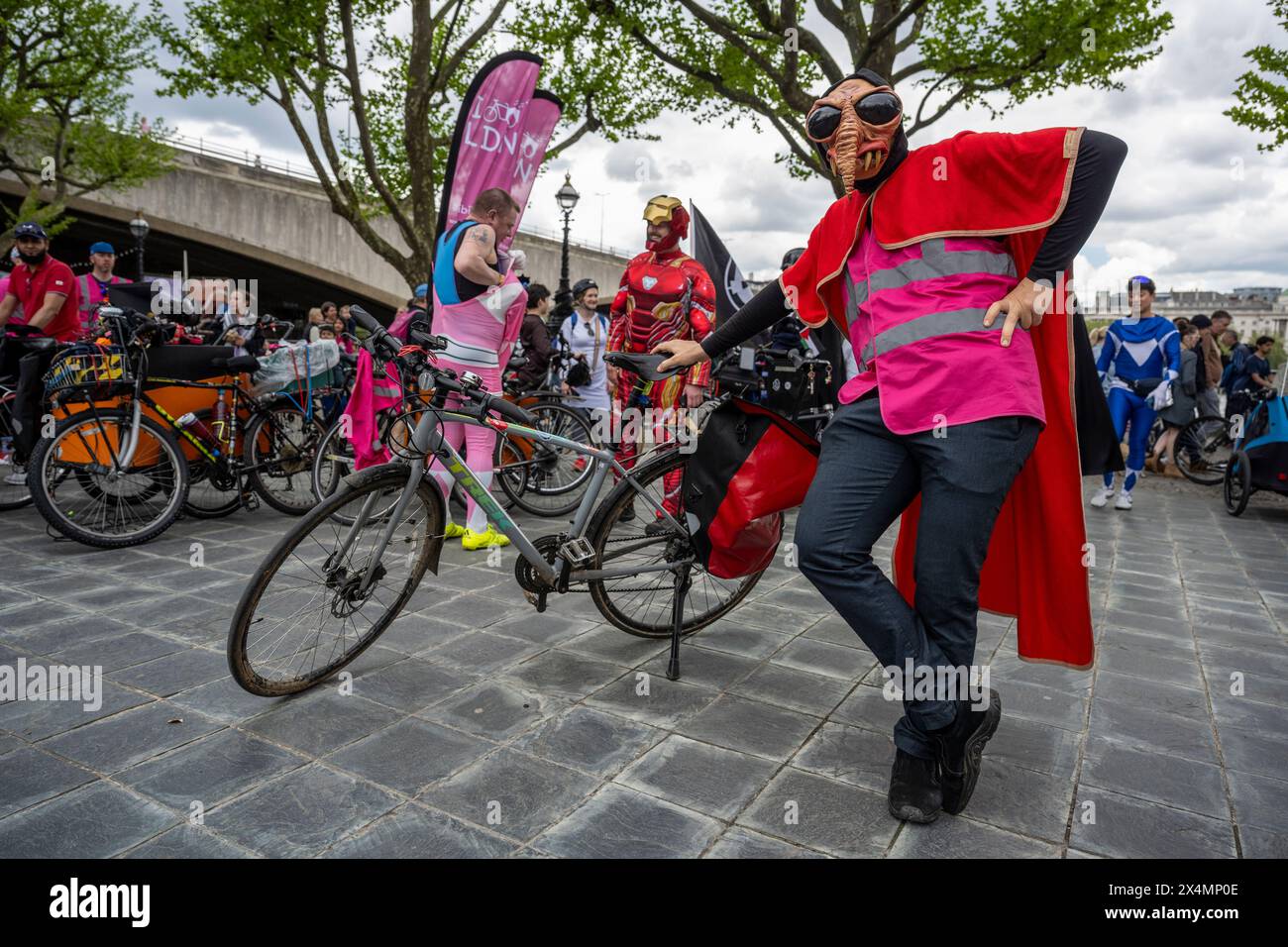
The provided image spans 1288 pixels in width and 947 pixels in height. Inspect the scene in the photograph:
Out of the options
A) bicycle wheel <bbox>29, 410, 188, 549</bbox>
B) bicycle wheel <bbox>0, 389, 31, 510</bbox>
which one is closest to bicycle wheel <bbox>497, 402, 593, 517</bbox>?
bicycle wheel <bbox>29, 410, 188, 549</bbox>

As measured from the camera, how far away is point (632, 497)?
3.47 metres

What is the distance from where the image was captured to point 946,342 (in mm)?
2227

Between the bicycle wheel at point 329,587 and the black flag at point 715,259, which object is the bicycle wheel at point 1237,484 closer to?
the black flag at point 715,259

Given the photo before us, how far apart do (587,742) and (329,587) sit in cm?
111

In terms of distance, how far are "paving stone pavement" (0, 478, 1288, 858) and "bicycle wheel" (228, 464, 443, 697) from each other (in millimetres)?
146

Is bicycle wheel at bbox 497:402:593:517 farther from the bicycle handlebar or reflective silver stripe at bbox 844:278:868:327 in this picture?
reflective silver stripe at bbox 844:278:868:327

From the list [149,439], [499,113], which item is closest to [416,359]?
[149,439]

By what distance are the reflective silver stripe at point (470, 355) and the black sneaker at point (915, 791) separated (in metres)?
3.61

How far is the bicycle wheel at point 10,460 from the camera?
5.84 metres

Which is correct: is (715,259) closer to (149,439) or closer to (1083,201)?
(149,439)

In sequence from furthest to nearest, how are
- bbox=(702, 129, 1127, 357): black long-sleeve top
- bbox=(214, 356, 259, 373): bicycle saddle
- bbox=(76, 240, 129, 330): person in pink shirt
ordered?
bbox=(76, 240, 129, 330): person in pink shirt, bbox=(214, 356, 259, 373): bicycle saddle, bbox=(702, 129, 1127, 357): black long-sleeve top

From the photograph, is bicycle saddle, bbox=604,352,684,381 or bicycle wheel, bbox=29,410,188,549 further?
bicycle wheel, bbox=29,410,188,549

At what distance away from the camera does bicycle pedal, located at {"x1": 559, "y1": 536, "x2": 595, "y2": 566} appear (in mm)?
3363
